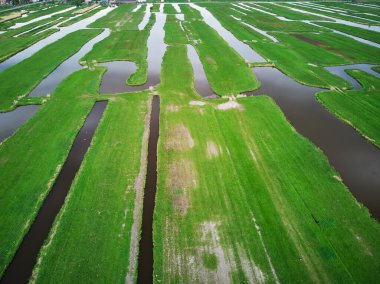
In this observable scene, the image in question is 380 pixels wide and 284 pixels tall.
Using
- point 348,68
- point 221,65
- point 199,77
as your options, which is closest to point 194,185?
point 199,77

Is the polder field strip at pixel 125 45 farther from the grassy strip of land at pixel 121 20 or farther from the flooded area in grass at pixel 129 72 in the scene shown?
the flooded area in grass at pixel 129 72

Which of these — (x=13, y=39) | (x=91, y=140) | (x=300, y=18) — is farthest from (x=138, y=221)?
(x=300, y=18)

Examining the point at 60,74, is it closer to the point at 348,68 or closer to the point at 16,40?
the point at 16,40

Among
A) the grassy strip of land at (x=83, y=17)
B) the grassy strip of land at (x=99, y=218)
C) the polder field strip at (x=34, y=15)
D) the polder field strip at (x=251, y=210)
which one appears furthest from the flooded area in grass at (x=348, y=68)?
the polder field strip at (x=34, y=15)

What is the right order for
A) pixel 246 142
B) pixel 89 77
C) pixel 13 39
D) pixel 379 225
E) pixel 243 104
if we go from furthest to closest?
1. pixel 13 39
2. pixel 89 77
3. pixel 243 104
4. pixel 246 142
5. pixel 379 225

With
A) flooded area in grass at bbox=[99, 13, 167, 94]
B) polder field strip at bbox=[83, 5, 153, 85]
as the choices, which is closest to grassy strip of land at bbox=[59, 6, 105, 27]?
polder field strip at bbox=[83, 5, 153, 85]

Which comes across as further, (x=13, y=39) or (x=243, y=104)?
(x=13, y=39)

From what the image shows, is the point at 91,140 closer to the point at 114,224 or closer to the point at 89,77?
the point at 114,224
